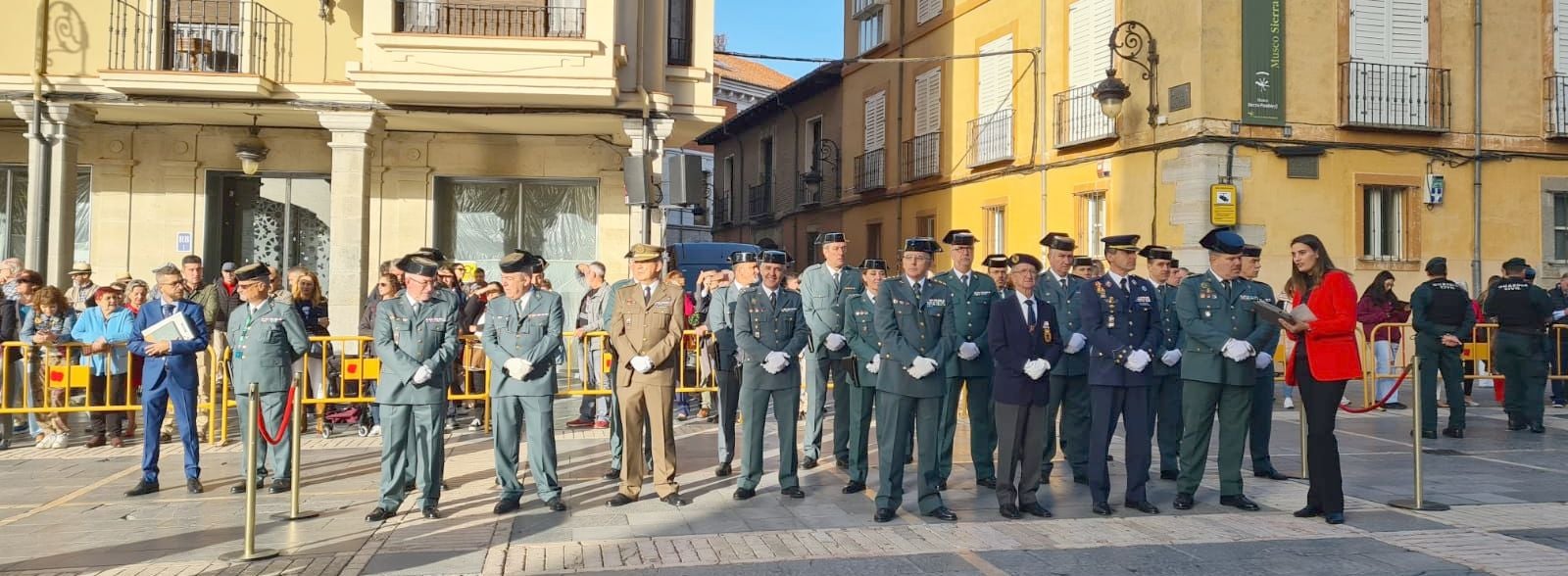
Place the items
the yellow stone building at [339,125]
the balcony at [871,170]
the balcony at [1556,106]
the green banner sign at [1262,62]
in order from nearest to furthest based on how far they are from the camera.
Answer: the yellow stone building at [339,125]
the green banner sign at [1262,62]
the balcony at [1556,106]
the balcony at [871,170]

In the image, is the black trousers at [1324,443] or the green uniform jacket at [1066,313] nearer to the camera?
the black trousers at [1324,443]

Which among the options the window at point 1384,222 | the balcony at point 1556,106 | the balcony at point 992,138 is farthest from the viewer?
the balcony at point 992,138

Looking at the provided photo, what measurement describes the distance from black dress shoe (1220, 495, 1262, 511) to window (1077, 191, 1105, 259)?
1268cm

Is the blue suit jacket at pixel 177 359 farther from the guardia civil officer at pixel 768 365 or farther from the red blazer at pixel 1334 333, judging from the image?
the red blazer at pixel 1334 333

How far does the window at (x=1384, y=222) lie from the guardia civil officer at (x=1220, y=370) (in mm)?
Result: 12343

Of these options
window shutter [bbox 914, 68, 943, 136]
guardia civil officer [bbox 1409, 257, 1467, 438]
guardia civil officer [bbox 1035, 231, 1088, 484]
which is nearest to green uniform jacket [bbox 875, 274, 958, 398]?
guardia civil officer [bbox 1035, 231, 1088, 484]

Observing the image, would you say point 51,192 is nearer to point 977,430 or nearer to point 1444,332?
point 977,430

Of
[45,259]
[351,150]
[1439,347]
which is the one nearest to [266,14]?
[351,150]

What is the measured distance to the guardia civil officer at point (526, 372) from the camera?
8.06m

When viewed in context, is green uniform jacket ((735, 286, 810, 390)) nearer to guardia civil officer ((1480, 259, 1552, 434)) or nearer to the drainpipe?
guardia civil officer ((1480, 259, 1552, 434))

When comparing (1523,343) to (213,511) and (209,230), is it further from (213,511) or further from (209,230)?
(209,230)

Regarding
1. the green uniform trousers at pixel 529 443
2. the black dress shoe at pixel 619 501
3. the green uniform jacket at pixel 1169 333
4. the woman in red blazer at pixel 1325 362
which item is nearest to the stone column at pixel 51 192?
the green uniform trousers at pixel 529 443

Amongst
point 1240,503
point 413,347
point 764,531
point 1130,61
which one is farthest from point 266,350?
point 1130,61

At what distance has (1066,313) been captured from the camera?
352 inches
